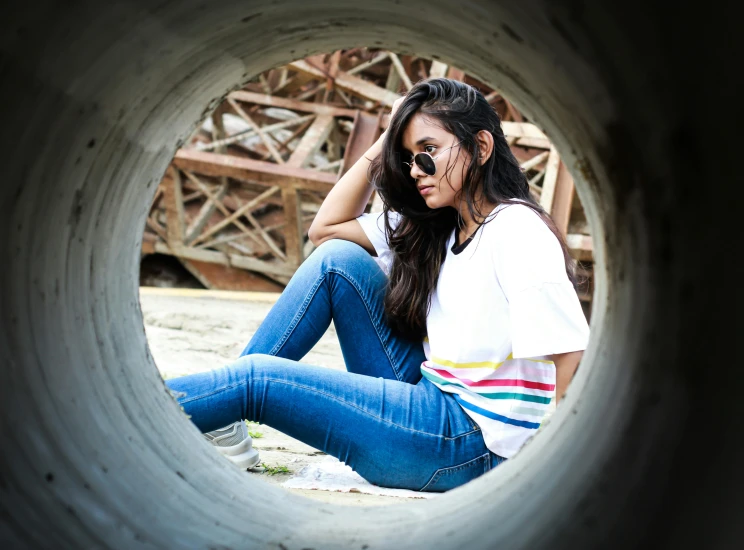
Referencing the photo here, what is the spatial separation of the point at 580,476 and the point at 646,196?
40cm

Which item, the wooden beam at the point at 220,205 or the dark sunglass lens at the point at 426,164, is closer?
the dark sunglass lens at the point at 426,164

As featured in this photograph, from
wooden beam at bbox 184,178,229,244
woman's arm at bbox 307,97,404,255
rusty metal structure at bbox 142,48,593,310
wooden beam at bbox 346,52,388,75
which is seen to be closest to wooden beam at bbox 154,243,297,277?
rusty metal structure at bbox 142,48,593,310

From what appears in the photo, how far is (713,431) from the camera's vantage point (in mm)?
725

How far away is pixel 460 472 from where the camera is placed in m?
2.23

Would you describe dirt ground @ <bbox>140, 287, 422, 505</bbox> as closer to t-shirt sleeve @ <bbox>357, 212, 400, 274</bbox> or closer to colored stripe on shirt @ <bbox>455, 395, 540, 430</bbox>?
colored stripe on shirt @ <bbox>455, 395, 540, 430</bbox>

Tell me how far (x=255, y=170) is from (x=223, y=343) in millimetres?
2474

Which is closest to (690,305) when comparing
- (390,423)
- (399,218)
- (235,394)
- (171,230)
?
(390,423)

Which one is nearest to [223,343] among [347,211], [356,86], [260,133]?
[347,211]

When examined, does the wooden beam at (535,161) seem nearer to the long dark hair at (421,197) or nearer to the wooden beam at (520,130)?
the wooden beam at (520,130)

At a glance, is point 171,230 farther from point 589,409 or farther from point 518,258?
point 589,409

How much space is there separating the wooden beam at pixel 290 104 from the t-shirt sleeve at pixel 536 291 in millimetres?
5250

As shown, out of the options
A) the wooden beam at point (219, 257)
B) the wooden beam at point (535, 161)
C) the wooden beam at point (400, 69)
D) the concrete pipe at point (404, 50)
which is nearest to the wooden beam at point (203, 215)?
the wooden beam at point (219, 257)

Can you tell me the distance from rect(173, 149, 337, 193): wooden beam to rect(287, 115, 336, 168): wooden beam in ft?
0.56

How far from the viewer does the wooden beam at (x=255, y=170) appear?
6672mm
